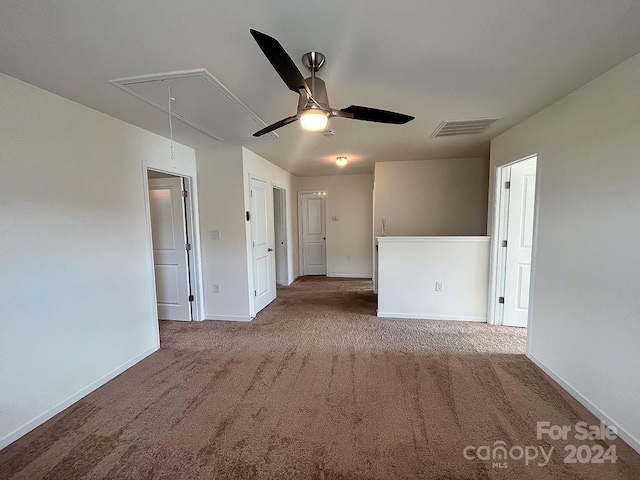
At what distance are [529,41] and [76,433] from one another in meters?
3.76

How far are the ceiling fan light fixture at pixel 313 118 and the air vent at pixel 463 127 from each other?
1.86m

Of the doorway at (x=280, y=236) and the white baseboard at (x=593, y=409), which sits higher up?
the doorway at (x=280, y=236)

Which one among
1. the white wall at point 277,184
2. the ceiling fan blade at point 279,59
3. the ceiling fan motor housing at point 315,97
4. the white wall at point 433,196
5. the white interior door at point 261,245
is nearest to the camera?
the ceiling fan blade at point 279,59

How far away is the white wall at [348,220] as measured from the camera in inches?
250

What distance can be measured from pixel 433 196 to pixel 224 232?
3581 mm

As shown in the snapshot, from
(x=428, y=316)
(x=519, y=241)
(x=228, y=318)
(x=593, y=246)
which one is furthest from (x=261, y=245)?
(x=593, y=246)

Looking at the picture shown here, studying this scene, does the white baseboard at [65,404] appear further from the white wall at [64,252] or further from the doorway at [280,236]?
the doorway at [280,236]

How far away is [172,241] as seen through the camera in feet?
12.7

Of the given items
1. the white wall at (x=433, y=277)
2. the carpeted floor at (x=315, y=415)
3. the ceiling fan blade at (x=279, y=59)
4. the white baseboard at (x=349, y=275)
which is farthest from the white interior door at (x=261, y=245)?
the ceiling fan blade at (x=279, y=59)

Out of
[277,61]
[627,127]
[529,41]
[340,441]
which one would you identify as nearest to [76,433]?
[340,441]

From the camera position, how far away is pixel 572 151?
2244 millimetres

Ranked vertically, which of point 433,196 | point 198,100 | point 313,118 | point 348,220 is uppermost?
point 198,100

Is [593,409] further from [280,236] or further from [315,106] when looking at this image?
[280,236]

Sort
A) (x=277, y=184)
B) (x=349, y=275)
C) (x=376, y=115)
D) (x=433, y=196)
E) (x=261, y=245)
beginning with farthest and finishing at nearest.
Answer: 1. (x=349, y=275)
2. (x=277, y=184)
3. (x=433, y=196)
4. (x=261, y=245)
5. (x=376, y=115)
